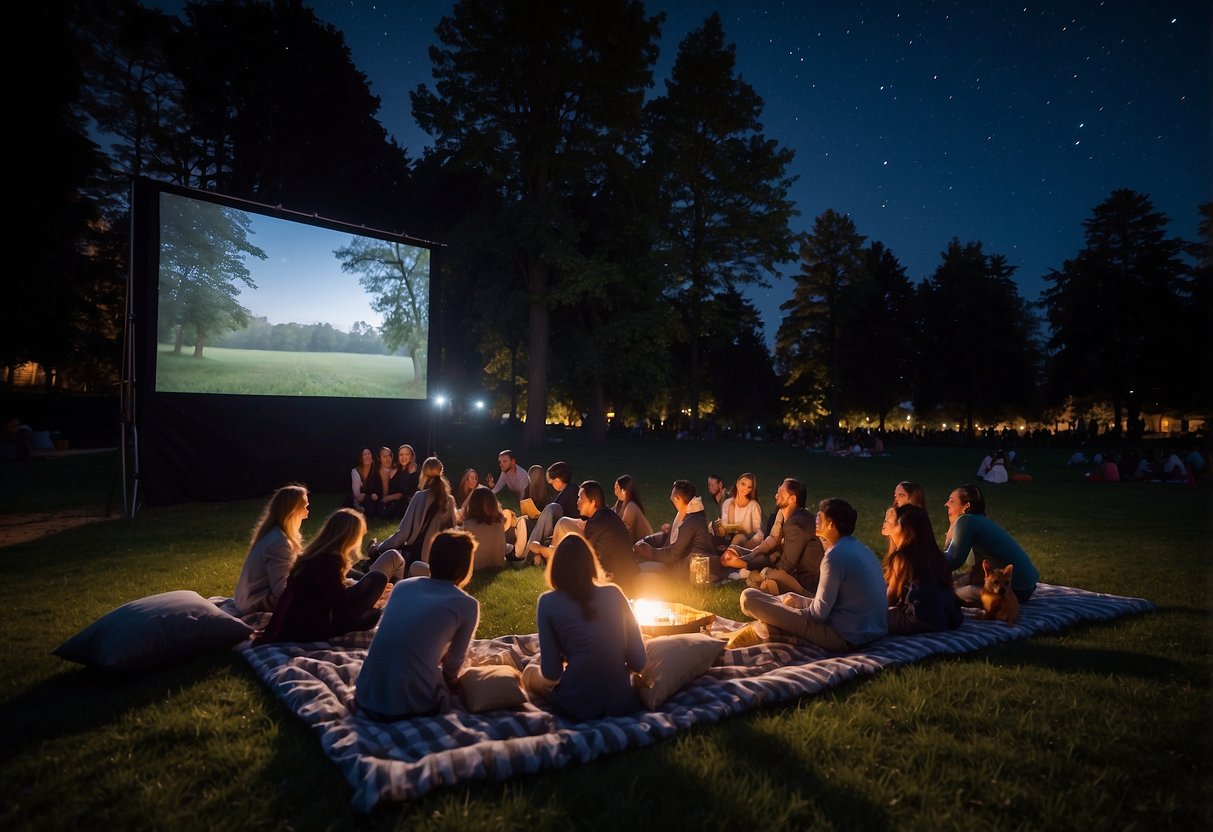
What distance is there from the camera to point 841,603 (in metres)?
5.10

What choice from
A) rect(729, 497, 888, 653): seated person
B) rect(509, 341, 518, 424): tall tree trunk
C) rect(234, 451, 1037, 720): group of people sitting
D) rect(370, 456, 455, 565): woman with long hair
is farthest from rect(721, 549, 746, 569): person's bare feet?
rect(509, 341, 518, 424): tall tree trunk

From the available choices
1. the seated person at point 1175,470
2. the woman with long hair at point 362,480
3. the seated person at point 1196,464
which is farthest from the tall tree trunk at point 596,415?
the seated person at point 1196,464

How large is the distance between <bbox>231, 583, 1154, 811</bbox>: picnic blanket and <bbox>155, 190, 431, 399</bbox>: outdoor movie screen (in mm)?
9768

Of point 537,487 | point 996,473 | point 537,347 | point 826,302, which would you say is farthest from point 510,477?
point 826,302

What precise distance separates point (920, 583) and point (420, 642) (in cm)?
420

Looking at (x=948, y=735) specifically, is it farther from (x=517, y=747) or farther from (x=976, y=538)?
(x=976, y=538)

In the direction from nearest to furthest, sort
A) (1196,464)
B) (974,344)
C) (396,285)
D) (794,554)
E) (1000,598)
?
1. (1000,598)
2. (794,554)
3. (396,285)
4. (1196,464)
5. (974,344)

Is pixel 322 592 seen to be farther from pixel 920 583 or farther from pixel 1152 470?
pixel 1152 470

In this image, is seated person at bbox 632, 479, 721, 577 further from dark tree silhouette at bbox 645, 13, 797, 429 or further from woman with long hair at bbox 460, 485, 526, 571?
dark tree silhouette at bbox 645, 13, 797, 429

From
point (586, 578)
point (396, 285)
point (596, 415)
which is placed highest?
point (396, 285)

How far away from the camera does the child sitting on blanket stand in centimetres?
370

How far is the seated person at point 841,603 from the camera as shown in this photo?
5020 millimetres

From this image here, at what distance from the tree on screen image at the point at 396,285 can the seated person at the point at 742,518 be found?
10.00 meters

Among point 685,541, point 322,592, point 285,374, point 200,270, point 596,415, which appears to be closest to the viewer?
point 322,592
